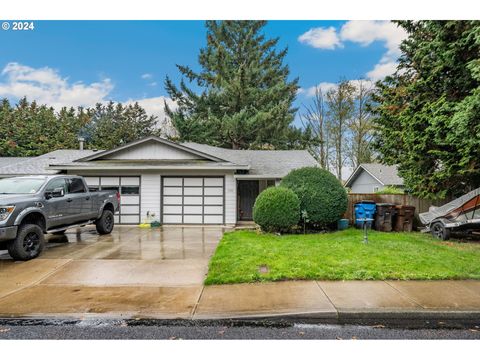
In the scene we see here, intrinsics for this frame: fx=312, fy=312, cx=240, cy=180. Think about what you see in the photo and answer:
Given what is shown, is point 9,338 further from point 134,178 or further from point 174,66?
point 174,66

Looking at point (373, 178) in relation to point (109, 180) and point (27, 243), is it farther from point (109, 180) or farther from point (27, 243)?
point (27, 243)

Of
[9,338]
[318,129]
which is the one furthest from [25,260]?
[318,129]

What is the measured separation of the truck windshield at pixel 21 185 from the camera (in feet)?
25.2

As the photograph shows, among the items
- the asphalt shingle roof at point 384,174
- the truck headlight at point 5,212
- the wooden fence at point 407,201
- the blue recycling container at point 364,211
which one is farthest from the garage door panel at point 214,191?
the asphalt shingle roof at point 384,174

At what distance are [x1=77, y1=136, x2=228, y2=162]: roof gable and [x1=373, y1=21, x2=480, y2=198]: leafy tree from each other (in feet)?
27.1

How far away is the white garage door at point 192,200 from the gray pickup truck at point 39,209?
12.1ft

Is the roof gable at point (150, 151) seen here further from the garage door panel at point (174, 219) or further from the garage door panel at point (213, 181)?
the garage door panel at point (174, 219)

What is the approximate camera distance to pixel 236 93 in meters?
24.6

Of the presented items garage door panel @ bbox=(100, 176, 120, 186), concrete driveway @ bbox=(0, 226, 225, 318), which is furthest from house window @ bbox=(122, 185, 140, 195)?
concrete driveway @ bbox=(0, 226, 225, 318)

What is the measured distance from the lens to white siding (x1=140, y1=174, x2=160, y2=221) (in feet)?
45.1

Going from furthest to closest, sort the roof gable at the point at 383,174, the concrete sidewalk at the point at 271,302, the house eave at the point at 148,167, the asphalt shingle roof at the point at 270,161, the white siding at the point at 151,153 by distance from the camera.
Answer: the roof gable at the point at 383,174 → the asphalt shingle roof at the point at 270,161 → the white siding at the point at 151,153 → the house eave at the point at 148,167 → the concrete sidewalk at the point at 271,302

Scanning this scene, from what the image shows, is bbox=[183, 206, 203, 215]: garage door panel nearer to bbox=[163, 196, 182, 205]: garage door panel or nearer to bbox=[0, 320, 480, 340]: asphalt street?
bbox=[163, 196, 182, 205]: garage door panel

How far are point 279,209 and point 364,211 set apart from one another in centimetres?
336
